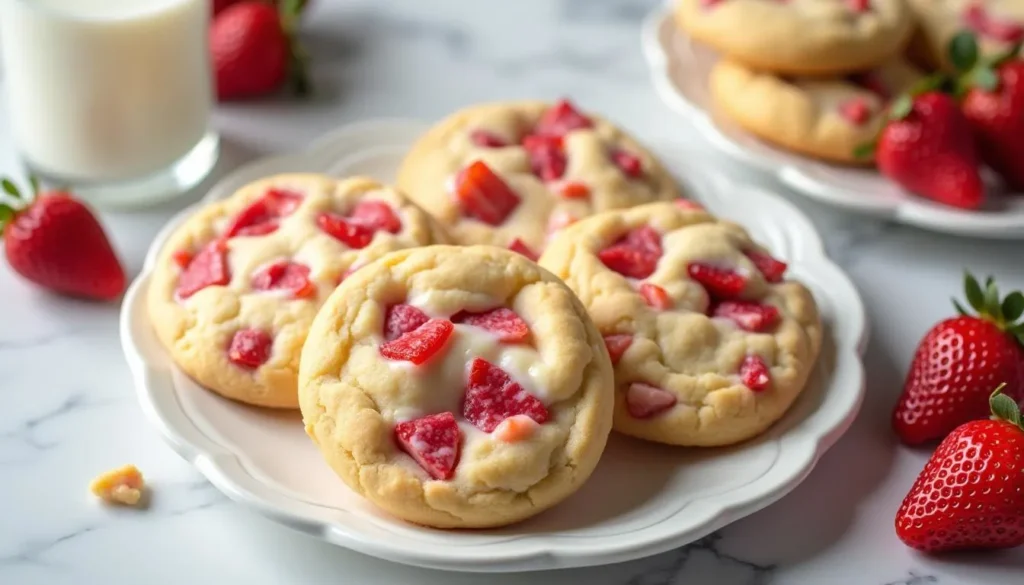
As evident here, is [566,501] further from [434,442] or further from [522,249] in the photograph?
[522,249]

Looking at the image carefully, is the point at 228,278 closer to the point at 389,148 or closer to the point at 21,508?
the point at 21,508

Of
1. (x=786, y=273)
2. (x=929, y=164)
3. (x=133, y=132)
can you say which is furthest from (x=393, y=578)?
(x=929, y=164)

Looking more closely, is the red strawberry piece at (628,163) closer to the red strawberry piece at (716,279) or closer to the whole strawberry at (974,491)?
the red strawberry piece at (716,279)

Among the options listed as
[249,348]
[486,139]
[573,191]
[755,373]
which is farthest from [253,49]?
[755,373]

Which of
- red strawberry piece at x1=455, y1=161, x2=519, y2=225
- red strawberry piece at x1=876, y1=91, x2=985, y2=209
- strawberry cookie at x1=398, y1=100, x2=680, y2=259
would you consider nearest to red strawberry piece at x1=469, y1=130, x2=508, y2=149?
strawberry cookie at x1=398, y1=100, x2=680, y2=259

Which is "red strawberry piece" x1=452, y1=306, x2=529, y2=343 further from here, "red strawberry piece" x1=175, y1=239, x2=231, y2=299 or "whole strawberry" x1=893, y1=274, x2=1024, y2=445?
"whole strawberry" x1=893, y1=274, x2=1024, y2=445

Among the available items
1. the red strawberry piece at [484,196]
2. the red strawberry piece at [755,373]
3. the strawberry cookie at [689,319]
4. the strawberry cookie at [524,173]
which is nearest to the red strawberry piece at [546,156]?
the strawberry cookie at [524,173]
